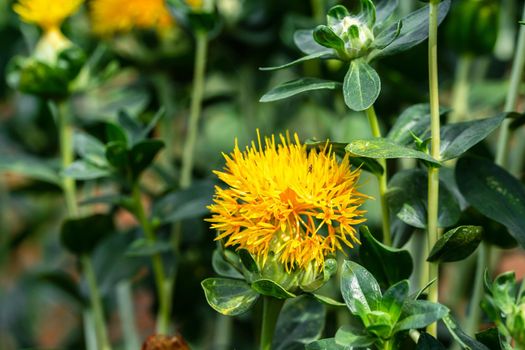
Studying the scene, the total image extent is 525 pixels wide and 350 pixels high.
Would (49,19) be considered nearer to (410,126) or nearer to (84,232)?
(84,232)

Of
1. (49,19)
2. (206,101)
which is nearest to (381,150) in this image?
(49,19)

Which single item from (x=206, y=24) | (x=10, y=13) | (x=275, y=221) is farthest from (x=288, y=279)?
(x=10, y=13)

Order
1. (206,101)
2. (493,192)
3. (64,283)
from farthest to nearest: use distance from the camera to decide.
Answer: (206,101) → (64,283) → (493,192)

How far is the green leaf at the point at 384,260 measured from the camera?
435 mm

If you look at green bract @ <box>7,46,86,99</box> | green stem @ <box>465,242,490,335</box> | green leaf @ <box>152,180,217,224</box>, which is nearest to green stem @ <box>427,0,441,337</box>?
green stem @ <box>465,242,490,335</box>

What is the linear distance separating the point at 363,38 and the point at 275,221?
0.11 m

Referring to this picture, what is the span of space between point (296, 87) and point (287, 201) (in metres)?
0.07

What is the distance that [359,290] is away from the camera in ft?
1.31

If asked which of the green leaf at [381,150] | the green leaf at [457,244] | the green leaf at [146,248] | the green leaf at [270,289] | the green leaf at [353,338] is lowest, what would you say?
the green leaf at [146,248]

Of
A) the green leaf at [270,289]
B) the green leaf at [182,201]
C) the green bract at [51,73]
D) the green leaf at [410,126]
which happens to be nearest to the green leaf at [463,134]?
the green leaf at [410,126]

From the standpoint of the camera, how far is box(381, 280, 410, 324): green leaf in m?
0.38

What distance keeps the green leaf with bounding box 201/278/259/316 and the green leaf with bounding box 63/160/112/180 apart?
0.56 ft

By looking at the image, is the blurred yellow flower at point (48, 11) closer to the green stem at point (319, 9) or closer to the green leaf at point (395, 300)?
the green stem at point (319, 9)

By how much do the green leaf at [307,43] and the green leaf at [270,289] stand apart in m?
0.15
